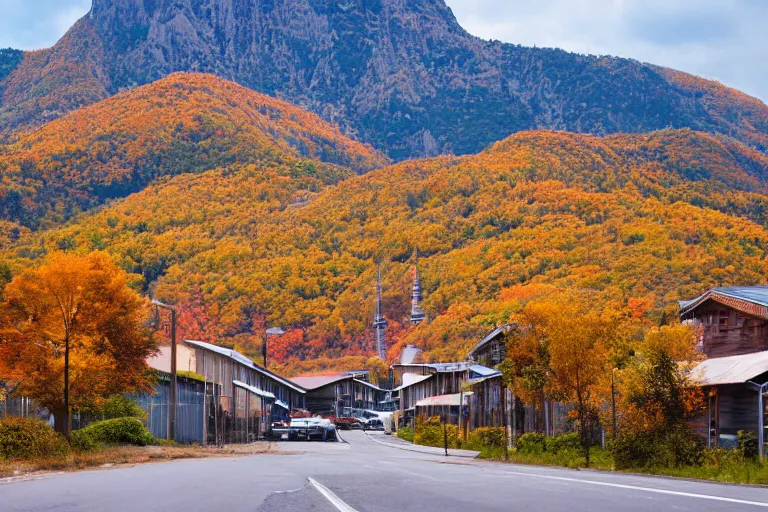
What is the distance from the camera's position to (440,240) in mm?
154750

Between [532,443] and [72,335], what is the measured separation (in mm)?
19144

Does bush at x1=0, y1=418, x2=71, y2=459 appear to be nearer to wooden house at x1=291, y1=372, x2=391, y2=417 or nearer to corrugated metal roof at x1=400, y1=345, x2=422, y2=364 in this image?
wooden house at x1=291, y1=372, x2=391, y2=417

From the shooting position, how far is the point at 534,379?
41.4 m

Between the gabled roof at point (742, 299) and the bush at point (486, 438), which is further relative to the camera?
the bush at point (486, 438)

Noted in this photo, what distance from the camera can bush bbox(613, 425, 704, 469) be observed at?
28297 millimetres

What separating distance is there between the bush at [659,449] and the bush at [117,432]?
1987 cm

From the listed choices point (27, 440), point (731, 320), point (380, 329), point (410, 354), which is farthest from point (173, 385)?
point (380, 329)

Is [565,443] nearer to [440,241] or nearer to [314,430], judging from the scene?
[314,430]

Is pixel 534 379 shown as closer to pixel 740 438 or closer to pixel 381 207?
pixel 740 438

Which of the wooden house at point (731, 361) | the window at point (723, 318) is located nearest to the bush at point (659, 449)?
the wooden house at point (731, 361)

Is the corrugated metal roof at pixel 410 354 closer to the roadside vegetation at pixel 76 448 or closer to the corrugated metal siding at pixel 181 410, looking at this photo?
the corrugated metal siding at pixel 181 410

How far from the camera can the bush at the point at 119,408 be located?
4400 cm

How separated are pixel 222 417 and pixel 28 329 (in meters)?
21.7

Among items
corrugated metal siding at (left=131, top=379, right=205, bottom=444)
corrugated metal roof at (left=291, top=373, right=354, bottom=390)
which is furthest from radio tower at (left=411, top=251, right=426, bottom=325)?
corrugated metal siding at (left=131, top=379, right=205, bottom=444)
